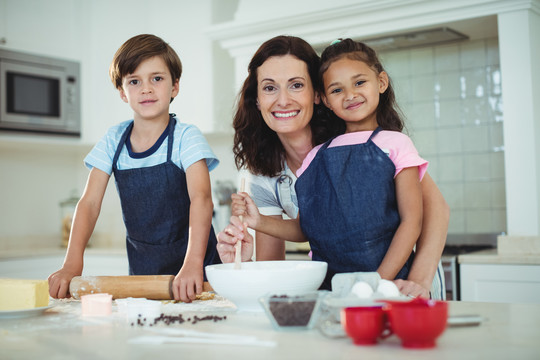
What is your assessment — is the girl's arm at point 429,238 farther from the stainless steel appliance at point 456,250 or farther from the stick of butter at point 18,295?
the stainless steel appliance at point 456,250

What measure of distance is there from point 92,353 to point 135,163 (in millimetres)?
919

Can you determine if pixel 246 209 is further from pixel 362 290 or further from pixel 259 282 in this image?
pixel 362 290

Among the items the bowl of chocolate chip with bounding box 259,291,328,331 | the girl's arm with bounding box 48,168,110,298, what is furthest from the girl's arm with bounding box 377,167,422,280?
the girl's arm with bounding box 48,168,110,298

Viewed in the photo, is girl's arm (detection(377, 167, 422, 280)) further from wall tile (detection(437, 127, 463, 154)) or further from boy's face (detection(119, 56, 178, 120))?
wall tile (detection(437, 127, 463, 154))

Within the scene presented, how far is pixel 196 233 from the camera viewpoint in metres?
1.42

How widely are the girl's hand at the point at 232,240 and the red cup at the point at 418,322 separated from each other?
58 centimetres

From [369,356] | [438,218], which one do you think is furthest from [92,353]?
[438,218]

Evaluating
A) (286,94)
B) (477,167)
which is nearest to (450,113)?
(477,167)

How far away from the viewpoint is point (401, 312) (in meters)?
0.70

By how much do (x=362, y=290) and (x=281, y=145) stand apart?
83 centimetres

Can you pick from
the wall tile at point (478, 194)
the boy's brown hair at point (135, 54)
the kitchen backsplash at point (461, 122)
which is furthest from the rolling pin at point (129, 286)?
the wall tile at point (478, 194)

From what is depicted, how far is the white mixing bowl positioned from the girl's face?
0.57 metres

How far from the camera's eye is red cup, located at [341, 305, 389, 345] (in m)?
0.72

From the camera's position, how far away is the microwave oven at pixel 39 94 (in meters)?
3.25
